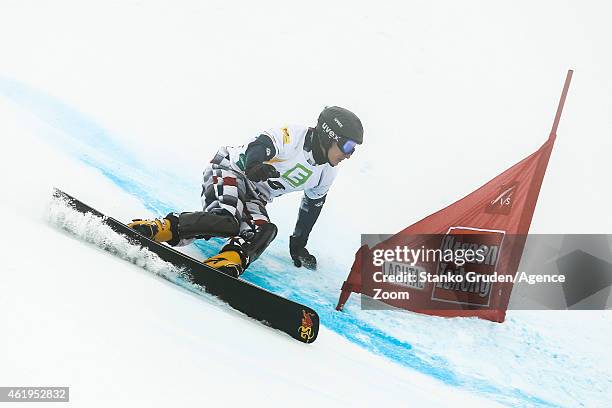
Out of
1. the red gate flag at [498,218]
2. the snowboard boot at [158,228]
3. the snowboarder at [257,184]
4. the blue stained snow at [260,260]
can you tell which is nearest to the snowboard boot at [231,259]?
the snowboarder at [257,184]

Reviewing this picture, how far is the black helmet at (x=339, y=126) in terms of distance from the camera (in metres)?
3.70

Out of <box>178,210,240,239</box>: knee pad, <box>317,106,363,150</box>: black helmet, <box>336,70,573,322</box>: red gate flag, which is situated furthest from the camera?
<box>336,70,573,322</box>: red gate flag

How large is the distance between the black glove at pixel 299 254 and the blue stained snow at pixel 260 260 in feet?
0.24

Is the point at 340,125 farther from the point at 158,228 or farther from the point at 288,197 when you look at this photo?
the point at 288,197

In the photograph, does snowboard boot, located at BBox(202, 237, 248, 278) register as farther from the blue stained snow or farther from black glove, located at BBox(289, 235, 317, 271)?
black glove, located at BBox(289, 235, 317, 271)

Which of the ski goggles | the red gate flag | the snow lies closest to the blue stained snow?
the snow

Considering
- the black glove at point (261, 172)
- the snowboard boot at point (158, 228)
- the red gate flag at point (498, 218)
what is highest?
the red gate flag at point (498, 218)

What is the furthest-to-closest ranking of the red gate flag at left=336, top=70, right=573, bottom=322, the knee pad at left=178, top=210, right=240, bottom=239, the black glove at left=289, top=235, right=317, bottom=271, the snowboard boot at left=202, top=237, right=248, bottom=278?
the black glove at left=289, top=235, right=317, bottom=271
the red gate flag at left=336, top=70, right=573, bottom=322
the knee pad at left=178, top=210, right=240, bottom=239
the snowboard boot at left=202, top=237, right=248, bottom=278

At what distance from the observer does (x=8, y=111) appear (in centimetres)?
506

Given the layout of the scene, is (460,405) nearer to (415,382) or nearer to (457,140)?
(415,382)

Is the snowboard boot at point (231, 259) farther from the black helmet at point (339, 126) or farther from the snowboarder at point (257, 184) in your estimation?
the black helmet at point (339, 126)

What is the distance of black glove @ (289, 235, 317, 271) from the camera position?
14.2ft

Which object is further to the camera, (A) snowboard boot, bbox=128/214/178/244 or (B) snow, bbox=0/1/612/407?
(A) snowboard boot, bbox=128/214/178/244

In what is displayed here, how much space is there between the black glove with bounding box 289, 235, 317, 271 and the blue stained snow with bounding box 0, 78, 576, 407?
2.9 inches
